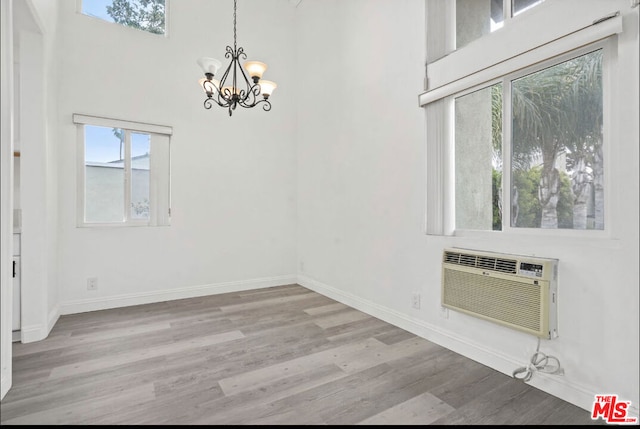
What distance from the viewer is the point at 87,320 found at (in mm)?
3285

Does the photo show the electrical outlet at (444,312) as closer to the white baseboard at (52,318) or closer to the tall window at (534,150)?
the tall window at (534,150)

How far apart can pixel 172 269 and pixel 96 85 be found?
2236 millimetres

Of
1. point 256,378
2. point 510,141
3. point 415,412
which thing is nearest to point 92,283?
point 256,378

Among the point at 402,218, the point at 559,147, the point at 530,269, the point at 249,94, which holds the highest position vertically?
the point at 249,94

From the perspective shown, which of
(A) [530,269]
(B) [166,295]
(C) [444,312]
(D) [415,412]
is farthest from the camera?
(B) [166,295]

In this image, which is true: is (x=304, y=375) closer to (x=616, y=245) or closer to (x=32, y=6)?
(x=616, y=245)

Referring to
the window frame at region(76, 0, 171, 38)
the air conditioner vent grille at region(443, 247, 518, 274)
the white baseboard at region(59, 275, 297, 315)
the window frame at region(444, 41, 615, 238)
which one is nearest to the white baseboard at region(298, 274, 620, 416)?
the air conditioner vent grille at region(443, 247, 518, 274)

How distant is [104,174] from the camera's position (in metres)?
3.70

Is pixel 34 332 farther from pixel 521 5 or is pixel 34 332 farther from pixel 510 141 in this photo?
pixel 521 5

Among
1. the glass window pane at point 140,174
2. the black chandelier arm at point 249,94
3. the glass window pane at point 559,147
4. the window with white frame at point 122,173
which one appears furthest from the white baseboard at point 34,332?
the glass window pane at point 559,147

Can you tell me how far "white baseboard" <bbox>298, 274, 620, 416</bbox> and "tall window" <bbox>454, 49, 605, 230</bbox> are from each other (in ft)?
2.98

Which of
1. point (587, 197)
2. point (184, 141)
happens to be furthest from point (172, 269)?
point (587, 197)

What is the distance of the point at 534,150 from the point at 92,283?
4.36 m

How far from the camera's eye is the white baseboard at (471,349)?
190 centimetres
